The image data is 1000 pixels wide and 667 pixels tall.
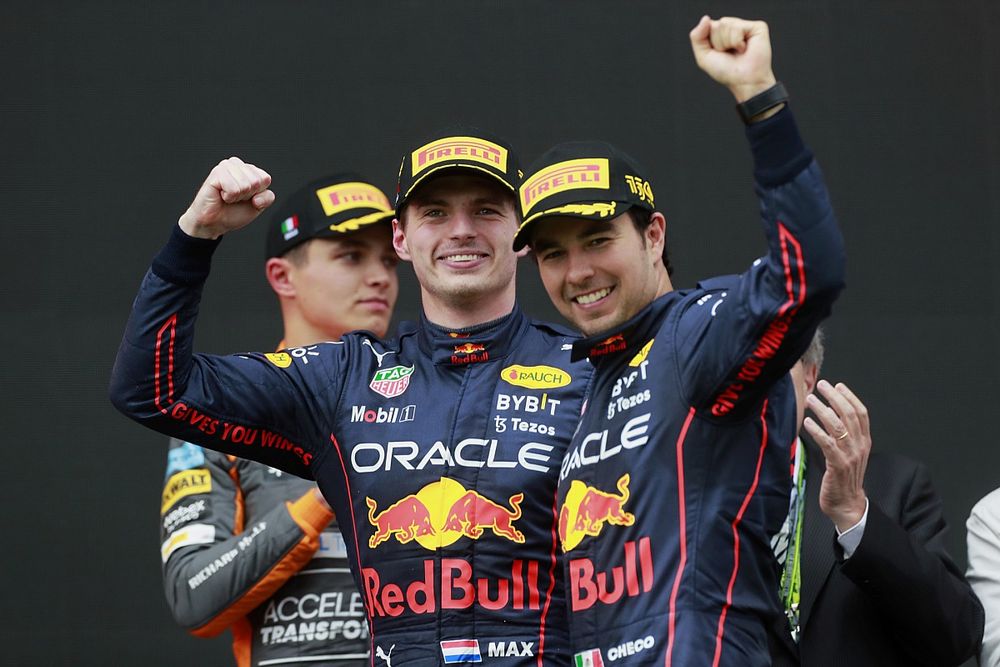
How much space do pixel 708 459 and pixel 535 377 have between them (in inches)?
23.4

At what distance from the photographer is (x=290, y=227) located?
126 inches

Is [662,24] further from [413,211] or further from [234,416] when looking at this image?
[234,416]

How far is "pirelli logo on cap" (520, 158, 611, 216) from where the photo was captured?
79.6 inches

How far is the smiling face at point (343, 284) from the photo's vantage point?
3.12 meters

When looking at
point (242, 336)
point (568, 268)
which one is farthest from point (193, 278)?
point (242, 336)

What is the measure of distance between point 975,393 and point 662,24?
1.14m

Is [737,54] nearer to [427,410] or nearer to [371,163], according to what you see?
[427,410]

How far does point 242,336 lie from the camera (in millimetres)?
3566

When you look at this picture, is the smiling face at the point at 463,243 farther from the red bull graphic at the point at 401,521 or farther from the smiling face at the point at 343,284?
the smiling face at the point at 343,284

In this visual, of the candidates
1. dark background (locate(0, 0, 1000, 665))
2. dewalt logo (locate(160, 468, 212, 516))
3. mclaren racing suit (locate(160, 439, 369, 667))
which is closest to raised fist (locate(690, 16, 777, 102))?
mclaren racing suit (locate(160, 439, 369, 667))

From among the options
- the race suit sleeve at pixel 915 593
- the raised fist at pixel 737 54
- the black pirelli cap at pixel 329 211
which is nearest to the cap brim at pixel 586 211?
the raised fist at pixel 737 54

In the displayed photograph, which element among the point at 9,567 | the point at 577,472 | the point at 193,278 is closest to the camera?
the point at 577,472

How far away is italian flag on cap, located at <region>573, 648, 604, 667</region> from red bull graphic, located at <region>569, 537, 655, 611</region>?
6cm

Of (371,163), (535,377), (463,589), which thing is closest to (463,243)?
(535,377)
